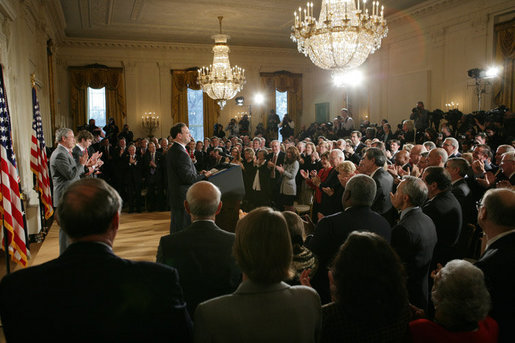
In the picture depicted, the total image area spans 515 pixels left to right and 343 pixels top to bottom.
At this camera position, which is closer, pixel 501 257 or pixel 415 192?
pixel 501 257

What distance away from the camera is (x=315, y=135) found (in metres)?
14.3

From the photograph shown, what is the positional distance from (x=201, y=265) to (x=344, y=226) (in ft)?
3.41

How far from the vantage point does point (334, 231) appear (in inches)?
105

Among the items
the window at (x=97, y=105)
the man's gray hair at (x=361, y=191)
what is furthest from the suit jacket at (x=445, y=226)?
the window at (x=97, y=105)

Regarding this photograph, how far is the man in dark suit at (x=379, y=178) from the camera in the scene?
13.8 ft

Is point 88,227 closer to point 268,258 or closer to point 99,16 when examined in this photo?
point 268,258

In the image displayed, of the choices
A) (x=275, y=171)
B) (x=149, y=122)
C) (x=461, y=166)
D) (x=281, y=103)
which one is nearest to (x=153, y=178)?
(x=275, y=171)

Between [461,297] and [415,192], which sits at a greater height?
[415,192]

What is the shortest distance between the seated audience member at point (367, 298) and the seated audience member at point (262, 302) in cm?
11

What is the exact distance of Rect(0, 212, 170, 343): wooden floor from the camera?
5684mm

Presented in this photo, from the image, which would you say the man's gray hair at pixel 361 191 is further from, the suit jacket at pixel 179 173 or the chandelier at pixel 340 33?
the chandelier at pixel 340 33

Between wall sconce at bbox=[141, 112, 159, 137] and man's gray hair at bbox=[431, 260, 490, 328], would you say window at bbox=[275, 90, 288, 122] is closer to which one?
wall sconce at bbox=[141, 112, 159, 137]

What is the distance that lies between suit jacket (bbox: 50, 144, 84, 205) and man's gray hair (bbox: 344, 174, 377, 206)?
3477 mm

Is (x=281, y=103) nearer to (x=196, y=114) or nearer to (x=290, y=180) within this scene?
(x=196, y=114)
